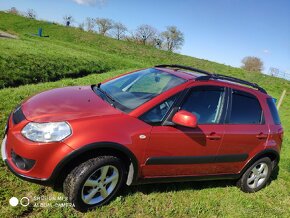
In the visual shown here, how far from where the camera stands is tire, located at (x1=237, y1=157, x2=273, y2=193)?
18.7 feet

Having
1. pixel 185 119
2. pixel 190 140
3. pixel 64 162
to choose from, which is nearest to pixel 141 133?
pixel 185 119

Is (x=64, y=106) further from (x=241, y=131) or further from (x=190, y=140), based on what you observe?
(x=241, y=131)

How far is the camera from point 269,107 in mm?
5855

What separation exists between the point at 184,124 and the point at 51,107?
168 cm

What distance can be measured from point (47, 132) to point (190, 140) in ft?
6.37

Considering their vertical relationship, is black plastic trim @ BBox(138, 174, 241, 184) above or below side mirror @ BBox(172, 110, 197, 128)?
below

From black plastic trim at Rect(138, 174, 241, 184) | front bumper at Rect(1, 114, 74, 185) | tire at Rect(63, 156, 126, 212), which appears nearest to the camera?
front bumper at Rect(1, 114, 74, 185)

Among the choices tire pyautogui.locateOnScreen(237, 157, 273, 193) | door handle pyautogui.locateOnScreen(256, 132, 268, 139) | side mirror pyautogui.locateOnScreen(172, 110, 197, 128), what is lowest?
tire pyautogui.locateOnScreen(237, 157, 273, 193)

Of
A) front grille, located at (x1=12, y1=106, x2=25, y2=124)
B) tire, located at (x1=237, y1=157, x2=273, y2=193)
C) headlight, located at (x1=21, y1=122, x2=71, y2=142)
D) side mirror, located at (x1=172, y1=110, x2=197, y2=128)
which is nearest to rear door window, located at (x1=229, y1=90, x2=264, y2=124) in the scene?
tire, located at (x1=237, y1=157, x2=273, y2=193)

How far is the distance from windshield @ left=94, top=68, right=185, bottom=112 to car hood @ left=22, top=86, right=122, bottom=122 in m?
0.24

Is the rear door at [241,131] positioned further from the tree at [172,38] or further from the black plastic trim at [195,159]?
the tree at [172,38]

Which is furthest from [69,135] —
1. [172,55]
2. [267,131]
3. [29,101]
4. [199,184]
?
[172,55]

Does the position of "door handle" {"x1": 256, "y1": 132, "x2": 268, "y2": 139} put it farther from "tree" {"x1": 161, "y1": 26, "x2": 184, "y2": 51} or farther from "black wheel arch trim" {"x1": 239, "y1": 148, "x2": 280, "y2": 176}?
"tree" {"x1": 161, "y1": 26, "x2": 184, "y2": 51}

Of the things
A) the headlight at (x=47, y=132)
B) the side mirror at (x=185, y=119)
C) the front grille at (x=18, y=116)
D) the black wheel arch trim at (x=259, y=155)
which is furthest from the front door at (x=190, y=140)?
the front grille at (x=18, y=116)
